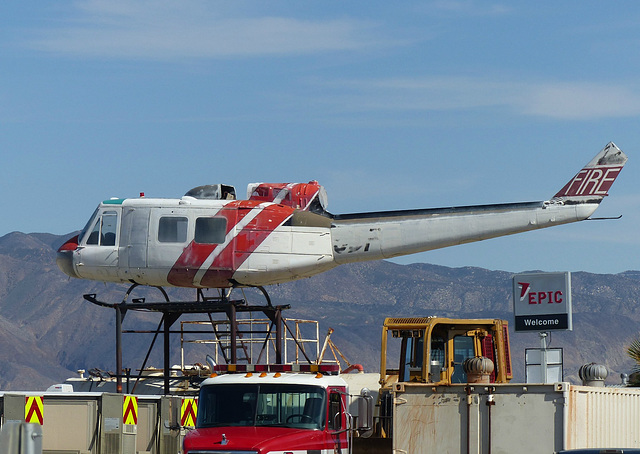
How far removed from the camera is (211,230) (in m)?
30.9

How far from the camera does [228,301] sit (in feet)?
103

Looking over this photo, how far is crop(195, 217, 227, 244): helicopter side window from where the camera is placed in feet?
101

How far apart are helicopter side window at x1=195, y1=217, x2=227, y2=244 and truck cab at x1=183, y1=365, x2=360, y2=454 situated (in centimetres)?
1340

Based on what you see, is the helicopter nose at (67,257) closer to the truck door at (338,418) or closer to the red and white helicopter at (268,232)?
the red and white helicopter at (268,232)

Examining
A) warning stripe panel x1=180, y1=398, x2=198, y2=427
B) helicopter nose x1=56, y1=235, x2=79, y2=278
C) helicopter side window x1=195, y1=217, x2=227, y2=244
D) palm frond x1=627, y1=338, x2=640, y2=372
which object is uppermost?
helicopter side window x1=195, y1=217, x2=227, y2=244

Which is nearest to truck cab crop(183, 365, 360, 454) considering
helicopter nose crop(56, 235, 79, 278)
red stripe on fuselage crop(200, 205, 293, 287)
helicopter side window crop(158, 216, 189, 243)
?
red stripe on fuselage crop(200, 205, 293, 287)

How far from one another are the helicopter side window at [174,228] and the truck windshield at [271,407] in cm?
1397

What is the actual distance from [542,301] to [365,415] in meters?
8.46

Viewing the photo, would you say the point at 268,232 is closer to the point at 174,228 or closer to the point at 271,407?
the point at 174,228

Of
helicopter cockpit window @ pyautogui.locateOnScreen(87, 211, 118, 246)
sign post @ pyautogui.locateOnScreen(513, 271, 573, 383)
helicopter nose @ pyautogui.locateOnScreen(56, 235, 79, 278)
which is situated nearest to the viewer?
sign post @ pyautogui.locateOnScreen(513, 271, 573, 383)

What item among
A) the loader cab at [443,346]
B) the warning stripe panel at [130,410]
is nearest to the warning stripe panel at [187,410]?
the warning stripe panel at [130,410]

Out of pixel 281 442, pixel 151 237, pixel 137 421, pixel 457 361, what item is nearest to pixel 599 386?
pixel 457 361

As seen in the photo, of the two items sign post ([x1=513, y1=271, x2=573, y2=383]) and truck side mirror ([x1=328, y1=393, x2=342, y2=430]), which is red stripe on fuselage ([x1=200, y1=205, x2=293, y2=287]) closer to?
sign post ([x1=513, y1=271, x2=573, y2=383])

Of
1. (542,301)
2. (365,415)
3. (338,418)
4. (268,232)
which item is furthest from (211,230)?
(365,415)
